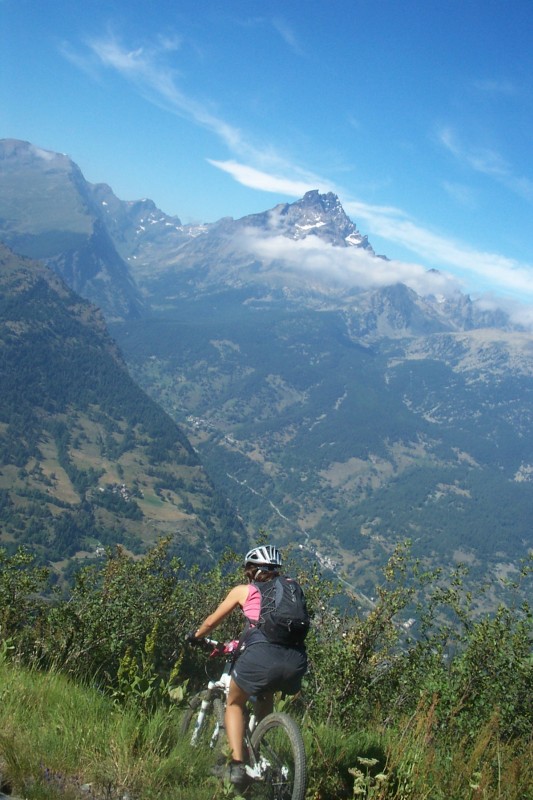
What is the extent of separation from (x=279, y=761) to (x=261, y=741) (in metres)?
0.43

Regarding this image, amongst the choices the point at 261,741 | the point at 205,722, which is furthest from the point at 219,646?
the point at 261,741

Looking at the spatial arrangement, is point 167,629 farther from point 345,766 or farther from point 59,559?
point 59,559

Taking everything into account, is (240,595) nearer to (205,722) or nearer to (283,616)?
(283,616)

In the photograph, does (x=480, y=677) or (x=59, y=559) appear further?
(x=59, y=559)

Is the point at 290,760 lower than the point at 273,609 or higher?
lower

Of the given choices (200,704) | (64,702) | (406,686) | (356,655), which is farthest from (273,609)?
(406,686)

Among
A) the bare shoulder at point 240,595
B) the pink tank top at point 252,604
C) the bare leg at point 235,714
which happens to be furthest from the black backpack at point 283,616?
the bare leg at point 235,714

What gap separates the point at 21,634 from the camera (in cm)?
970

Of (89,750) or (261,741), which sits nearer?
(89,750)

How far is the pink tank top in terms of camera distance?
680 centimetres

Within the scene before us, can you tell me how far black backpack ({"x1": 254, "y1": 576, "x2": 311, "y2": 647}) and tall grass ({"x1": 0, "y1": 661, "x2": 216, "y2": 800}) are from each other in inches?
56.5

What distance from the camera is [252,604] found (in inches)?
272

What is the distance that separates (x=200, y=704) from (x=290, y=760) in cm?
202

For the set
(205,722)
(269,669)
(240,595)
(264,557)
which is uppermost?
(264,557)
